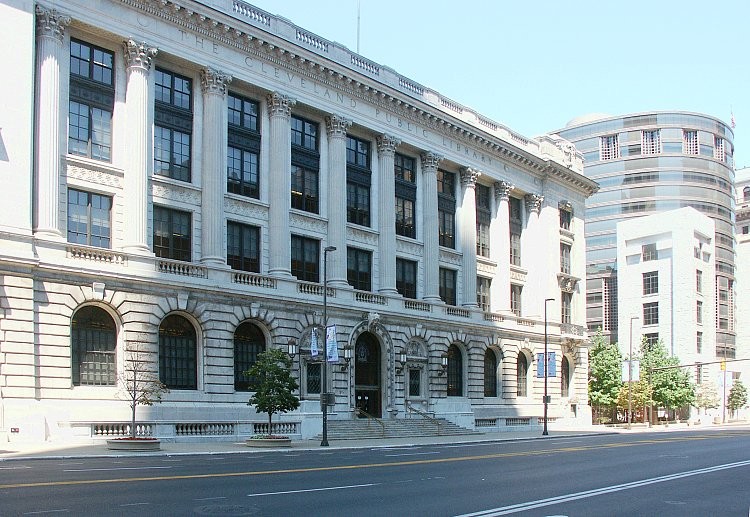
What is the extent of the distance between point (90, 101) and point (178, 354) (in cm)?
1379

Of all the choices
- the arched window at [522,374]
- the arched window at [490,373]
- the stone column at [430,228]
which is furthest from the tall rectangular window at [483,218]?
the arched window at [522,374]

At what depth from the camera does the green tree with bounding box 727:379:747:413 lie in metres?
134

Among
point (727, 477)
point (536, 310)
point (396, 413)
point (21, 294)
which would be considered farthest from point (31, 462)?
point (536, 310)

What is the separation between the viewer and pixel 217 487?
21.4 m

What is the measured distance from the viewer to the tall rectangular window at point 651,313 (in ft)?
431

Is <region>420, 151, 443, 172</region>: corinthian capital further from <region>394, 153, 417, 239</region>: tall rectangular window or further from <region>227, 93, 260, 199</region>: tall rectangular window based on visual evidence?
<region>227, 93, 260, 199</region>: tall rectangular window

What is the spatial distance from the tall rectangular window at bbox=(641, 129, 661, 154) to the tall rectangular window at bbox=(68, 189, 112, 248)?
11982 centimetres

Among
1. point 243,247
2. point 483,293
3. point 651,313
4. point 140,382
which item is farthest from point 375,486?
point 651,313

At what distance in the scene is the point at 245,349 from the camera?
52.1m

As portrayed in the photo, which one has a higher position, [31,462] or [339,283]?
[339,283]

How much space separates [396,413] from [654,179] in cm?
10124

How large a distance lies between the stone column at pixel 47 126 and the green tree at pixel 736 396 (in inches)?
4492

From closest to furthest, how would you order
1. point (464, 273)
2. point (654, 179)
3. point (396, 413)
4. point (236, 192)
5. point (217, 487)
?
point (217, 487) < point (236, 192) < point (396, 413) < point (464, 273) < point (654, 179)

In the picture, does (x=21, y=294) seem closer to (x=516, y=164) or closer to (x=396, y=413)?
(x=396, y=413)
